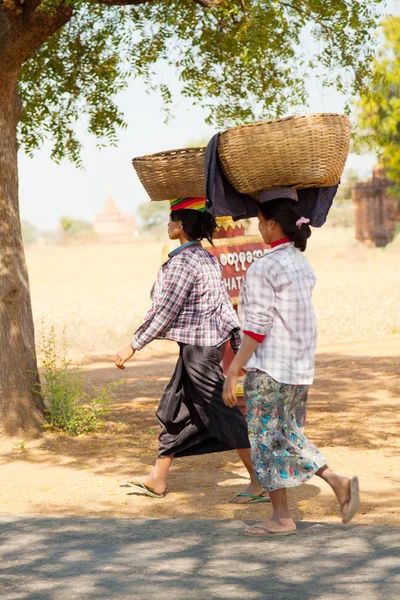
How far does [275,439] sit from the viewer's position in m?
4.80

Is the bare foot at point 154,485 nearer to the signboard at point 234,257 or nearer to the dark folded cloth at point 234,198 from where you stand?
the dark folded cloth at point 234,198

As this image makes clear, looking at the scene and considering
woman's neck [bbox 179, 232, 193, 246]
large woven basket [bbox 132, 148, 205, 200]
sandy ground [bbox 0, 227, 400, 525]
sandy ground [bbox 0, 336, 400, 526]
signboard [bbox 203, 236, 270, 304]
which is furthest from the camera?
signboard [bbox 203, 236, 270, 304]

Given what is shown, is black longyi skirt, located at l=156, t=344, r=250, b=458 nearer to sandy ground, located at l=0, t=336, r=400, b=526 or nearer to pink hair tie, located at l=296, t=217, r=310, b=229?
sandy ground, located at l=0, t=336, r=400, b=526

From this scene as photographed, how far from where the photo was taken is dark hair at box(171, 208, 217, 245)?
5871 mm

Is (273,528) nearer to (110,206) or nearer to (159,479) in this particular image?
(159,479)

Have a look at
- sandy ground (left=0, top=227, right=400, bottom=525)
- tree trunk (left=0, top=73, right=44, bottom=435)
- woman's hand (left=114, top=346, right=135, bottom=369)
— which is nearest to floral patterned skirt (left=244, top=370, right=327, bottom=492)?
sandy ground (left=0, top=227, right=400, bottom=525)

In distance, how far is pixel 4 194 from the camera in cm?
810

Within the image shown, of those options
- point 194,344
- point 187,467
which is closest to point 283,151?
point 194,344

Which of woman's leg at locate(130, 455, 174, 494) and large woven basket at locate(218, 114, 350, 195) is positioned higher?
large woven basket at locate(218, 114, 350, 195)

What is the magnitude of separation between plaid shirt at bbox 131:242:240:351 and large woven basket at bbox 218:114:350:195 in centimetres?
85

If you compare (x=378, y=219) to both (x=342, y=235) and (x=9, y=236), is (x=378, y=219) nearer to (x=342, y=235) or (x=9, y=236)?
(x=342, y=235)

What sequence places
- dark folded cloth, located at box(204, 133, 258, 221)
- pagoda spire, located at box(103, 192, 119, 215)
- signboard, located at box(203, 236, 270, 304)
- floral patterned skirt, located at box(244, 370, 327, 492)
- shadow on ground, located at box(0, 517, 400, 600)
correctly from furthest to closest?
pagoda spire, located at box(103, 192, 119, 215) → signboard, located at box(203, 236, 270, 304) → dark folded cloth, located at box(204, 133, 258, 221) → floral patterned skirt, located at box(244, 370, 327, 492) → shadow on ground, located at box(0, 517, 400, 600)

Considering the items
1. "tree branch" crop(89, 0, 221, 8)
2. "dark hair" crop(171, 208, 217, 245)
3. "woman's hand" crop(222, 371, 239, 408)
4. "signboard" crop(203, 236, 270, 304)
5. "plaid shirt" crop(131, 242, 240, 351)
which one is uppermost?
"tree branch" crop(89, 0, 221, 8)

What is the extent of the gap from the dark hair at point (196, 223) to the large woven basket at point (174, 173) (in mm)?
197
